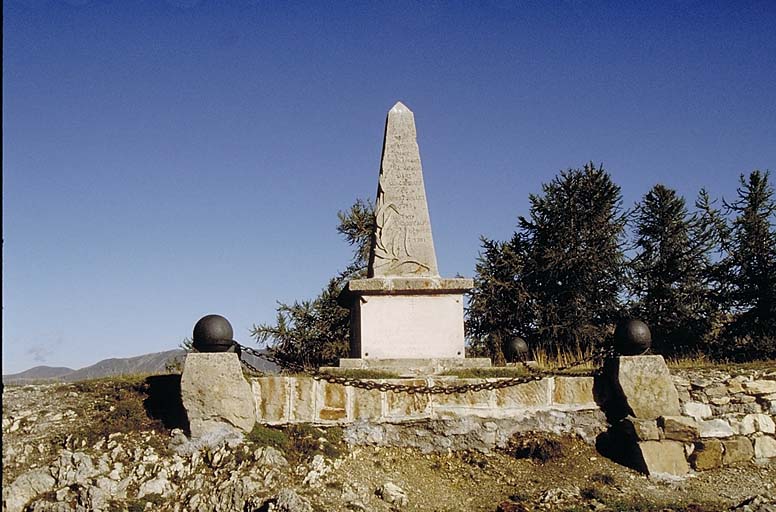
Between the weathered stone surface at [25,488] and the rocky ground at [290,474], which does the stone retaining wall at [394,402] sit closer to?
the rocky ground at [290,474]

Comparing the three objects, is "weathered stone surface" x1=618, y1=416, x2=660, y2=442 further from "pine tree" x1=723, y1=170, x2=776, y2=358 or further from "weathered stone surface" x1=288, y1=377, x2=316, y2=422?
"pine tree" x1=723, y1=170, x2=776, y2=358

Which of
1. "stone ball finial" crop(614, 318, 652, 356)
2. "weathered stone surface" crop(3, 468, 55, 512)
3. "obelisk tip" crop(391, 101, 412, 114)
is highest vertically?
"obelisk tip" crop(391, 101, 412, 114)

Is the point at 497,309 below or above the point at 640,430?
above

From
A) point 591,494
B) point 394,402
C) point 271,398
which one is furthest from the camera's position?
point 394,402

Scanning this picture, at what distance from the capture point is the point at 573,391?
7.98m

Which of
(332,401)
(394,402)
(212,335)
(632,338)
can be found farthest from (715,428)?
(212,335)

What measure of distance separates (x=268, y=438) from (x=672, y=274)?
1943cm

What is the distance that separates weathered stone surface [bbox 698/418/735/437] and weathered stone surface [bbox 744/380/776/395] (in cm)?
71

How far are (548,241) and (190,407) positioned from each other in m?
18.2

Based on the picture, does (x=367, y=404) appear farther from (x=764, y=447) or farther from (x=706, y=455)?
(x=764, y=447)

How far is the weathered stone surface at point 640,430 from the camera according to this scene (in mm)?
7352

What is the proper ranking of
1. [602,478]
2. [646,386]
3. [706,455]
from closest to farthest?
1. [602,478]
2. [706,455]
3. [646,386]

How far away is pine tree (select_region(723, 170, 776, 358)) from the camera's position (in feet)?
67.6

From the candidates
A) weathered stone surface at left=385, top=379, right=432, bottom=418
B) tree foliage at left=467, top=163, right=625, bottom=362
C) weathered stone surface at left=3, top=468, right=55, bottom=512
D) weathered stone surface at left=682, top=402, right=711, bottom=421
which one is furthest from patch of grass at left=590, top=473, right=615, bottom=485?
tree foliage at left=467, top=163, right=625, bottom=362
